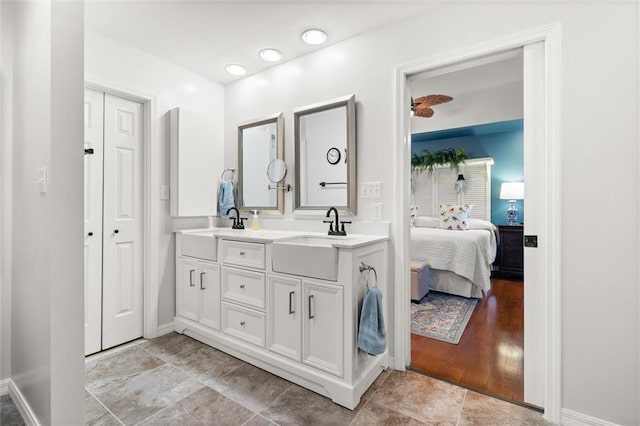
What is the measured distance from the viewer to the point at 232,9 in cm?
203

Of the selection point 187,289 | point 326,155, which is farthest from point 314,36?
point 187,289

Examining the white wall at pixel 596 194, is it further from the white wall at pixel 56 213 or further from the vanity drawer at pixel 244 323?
Result: the white wall at pixel 56 213

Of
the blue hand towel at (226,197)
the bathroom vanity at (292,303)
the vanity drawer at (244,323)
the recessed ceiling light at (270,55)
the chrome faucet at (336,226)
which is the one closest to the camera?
the bathroom vanity at (292,303)

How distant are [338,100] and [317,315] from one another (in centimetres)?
156

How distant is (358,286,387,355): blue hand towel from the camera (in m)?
1.70

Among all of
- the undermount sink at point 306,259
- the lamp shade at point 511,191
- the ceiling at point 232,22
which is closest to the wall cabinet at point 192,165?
the ceiling at point 232,22

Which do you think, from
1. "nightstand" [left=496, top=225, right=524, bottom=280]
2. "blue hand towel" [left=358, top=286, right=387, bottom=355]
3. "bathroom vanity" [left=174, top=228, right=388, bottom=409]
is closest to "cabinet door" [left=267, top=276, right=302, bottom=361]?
→ "bathroom vanity" [left=174, top=228, right=388, bottom=409]

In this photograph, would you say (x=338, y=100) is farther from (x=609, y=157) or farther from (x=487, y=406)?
(x=487, y=406)

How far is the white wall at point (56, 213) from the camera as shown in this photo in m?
1.26

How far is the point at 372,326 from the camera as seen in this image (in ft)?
5.62

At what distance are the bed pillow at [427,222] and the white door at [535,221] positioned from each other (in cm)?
383

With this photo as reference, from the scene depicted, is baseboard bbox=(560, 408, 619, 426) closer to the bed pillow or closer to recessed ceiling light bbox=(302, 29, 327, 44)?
recessed ceiling light bbox=(302, 29, 327, 44)

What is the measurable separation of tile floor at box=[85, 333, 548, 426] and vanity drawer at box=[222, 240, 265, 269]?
2.34ft

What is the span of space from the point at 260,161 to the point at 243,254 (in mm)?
1018
